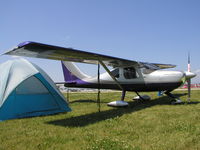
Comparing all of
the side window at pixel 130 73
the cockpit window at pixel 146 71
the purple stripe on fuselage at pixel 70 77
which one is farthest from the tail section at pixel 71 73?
the cockpit window at pixel 146 71

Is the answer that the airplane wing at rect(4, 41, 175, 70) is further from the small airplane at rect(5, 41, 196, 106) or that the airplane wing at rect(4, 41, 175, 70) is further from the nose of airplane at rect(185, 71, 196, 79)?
the nose of airplane at rect(185, 71, 196, 79)

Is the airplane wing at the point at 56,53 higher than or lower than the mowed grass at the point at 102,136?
higher

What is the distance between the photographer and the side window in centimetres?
1064

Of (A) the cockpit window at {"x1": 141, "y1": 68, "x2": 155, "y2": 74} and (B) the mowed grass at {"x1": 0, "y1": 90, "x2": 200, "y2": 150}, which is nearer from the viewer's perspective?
(B) the mowed grass at {"x1": 0, "y1": 90, "x2": 200, "y2": 150}

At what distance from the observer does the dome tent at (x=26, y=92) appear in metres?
6.76

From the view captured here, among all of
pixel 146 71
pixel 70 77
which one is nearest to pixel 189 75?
pixel 146 71

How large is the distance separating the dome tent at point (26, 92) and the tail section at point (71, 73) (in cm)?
521

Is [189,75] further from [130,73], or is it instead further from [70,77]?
[70,77]

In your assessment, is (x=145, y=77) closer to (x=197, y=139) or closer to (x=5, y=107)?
(x=197, y=139)

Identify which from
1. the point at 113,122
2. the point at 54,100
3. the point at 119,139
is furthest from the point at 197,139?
the point at 54,100

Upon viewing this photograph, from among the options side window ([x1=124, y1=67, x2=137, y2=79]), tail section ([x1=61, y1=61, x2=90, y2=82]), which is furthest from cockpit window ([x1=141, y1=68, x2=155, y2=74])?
tail section ([x1=61, y1=61, x2=90, y2=82])

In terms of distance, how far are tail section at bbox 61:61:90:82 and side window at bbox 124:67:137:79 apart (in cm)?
345

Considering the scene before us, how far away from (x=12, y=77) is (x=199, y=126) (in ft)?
22.0

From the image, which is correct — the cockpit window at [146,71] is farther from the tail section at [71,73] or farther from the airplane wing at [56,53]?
the tail section at [71,73]
